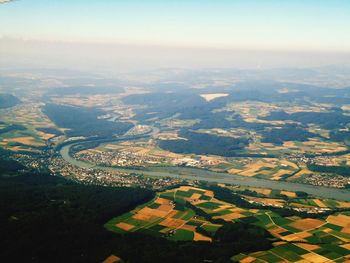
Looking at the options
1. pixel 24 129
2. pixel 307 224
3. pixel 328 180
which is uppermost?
pixel 307 224

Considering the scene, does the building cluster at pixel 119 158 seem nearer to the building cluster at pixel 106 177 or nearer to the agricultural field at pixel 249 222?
the building cluster at pixel 106 177

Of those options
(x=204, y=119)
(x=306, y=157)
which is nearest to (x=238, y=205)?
(x=306, y=157)

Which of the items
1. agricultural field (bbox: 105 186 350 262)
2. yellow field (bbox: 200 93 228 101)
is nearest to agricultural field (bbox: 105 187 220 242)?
agricultural field (bbox: 105 186 350 262)

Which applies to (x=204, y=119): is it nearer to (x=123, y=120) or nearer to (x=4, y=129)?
(x=123, y=120)

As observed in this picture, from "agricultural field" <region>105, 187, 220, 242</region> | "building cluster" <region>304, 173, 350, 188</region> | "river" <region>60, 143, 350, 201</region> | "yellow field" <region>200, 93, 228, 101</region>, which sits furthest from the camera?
"yellow field" <region>200, 93, 228, 101</region>

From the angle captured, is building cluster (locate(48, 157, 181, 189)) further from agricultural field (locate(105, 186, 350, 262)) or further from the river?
agricultural field (locate(105, 186, 350, 262))

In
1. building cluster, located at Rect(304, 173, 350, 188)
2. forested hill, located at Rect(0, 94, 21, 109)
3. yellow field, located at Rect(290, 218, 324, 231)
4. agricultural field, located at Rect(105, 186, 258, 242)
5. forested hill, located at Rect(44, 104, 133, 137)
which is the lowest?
forested hill, located at Rect(44, 104, 133, 137)

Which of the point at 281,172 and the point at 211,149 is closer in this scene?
the point at 281,172

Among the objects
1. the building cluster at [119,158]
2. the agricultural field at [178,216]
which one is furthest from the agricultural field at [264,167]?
the agricultural field at [178,216]

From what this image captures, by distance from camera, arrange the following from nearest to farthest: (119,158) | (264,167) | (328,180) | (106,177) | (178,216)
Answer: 1. (178,216)
2. (106,177)
3. (328,180)
4. (264,167)
5. (119,158)

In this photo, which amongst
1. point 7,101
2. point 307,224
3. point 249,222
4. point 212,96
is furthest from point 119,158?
point 212,96

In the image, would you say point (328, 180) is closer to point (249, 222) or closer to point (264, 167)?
point (264, 167)
